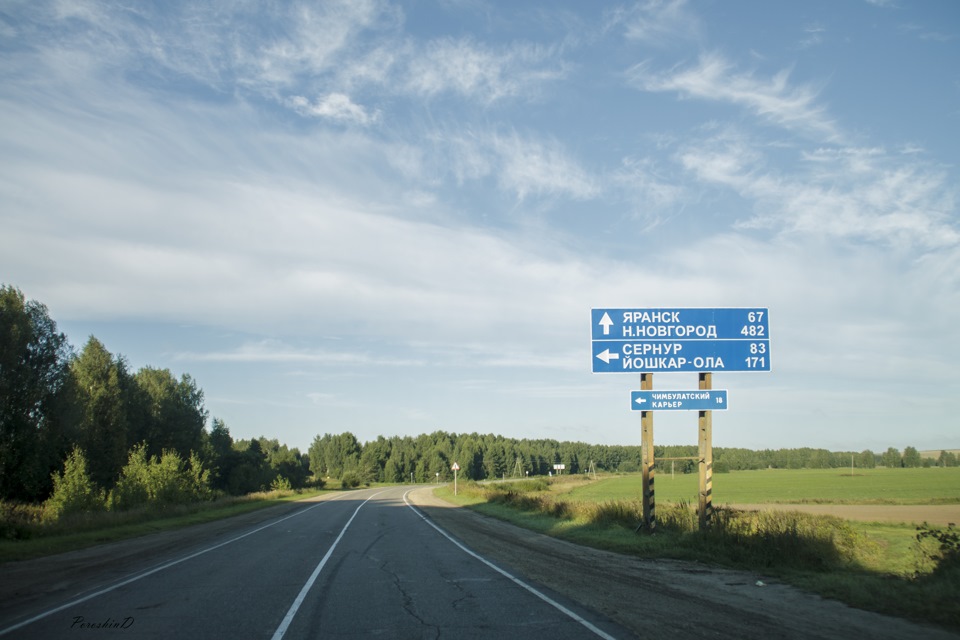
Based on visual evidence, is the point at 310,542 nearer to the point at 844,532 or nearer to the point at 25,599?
the point at 25,599

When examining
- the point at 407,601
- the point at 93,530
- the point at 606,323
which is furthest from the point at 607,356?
the point at 93,530

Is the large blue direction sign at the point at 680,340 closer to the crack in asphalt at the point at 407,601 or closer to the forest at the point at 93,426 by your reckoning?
the crack in asphalt at the point at 407,601

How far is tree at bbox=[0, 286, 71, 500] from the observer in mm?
39719

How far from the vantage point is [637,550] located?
665 inches

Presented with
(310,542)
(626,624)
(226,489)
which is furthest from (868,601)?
(226,489)

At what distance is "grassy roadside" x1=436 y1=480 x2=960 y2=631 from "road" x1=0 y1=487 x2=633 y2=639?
4637 mm

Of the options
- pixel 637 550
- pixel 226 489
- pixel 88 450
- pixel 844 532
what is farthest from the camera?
pixel 226 489

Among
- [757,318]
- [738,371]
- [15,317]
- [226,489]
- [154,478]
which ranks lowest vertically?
[226,489]

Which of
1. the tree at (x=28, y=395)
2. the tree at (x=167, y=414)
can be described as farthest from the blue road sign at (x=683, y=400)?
the tree at (x=167, y=414)

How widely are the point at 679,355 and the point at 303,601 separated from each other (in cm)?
1390

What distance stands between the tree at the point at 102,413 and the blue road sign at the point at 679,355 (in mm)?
50423

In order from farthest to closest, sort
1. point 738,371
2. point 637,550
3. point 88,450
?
1. point 88,450
2. point 738,371
3. point 637,550

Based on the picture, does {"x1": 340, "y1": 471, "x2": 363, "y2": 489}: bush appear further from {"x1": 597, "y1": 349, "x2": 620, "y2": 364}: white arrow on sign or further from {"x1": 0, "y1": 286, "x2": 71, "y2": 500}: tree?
{"x1": 597, "y1": 349, "x2": 620, "y2": 364}: white arrow on sign

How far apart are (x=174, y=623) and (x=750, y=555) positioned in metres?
12.0
